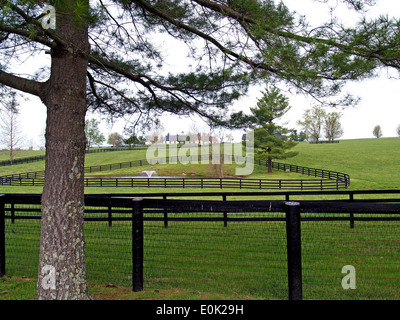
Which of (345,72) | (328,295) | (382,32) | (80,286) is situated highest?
(382,32)

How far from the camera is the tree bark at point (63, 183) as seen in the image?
346cm

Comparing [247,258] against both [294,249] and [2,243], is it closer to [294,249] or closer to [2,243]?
[294,249]

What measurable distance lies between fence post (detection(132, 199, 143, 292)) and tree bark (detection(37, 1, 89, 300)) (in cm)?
60

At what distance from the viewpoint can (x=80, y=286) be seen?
3561 mm

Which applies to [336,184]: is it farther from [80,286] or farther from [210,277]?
[80,286]
